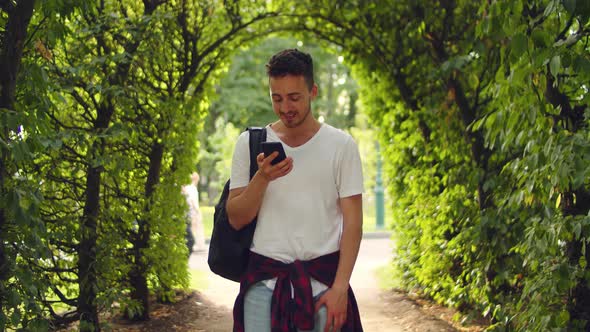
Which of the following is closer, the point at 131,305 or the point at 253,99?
the point at 131,305

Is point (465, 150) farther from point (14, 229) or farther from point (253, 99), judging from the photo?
point (253, 99)

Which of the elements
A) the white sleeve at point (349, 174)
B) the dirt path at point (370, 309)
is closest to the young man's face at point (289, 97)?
the white sleeve at point (349, 174)

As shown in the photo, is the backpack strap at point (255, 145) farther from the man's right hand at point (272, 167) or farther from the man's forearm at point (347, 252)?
the man's forearm at point (347, 252)

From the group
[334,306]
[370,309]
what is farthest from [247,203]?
[370,309]

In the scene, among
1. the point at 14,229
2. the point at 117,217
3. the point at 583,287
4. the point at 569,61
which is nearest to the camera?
the point at 569,61

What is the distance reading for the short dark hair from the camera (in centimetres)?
309

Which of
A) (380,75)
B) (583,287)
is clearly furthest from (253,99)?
(583,287)

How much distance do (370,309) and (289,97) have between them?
22.2 ft

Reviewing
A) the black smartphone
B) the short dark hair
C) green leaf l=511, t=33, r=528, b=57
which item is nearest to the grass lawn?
green leaf l=511, t=33, r=528, b=57

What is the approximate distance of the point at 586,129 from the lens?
4383 millimetres

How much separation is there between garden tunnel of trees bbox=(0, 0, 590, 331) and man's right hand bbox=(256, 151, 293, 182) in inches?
49.8

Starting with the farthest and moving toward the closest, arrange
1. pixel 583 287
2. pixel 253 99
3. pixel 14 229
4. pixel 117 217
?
pixel 253 99 → pixel 117 217 → pixel 583 287 → pixel 14 229

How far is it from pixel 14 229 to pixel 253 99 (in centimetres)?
3260

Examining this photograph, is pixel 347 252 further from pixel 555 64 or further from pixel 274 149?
pixel 555 64
